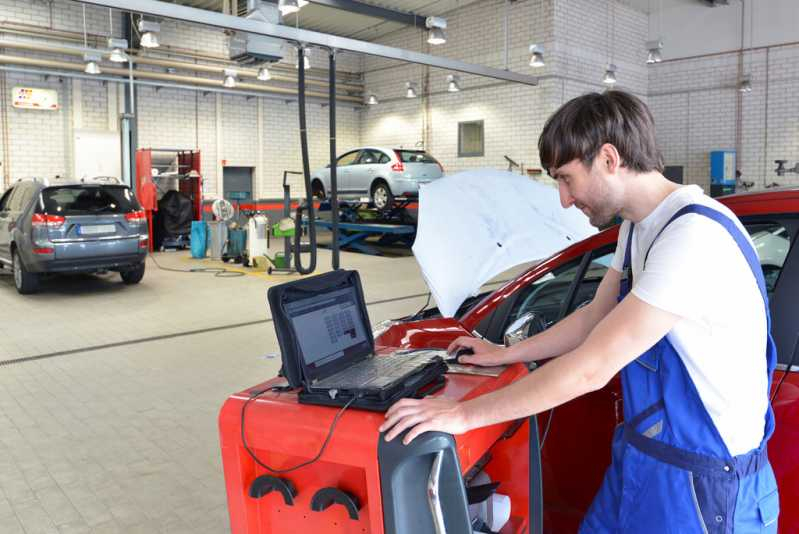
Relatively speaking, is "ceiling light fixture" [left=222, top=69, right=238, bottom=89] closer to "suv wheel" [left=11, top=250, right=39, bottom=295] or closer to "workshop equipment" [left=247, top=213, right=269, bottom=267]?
"workshop equipment" [left=247, top=213, right=269, bottom=267]

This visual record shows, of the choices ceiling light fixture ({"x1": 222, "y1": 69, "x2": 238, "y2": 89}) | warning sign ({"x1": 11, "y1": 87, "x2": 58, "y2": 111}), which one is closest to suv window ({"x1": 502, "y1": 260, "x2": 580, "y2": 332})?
ceiling light fixture ({"x1": 222, "y1": 69, "x2": 238, "y2": 89})

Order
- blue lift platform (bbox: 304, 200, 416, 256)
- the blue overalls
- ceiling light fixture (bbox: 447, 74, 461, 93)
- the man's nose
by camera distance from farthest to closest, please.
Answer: ceiling light fixture (bbox: 447, 74, 461, 93) < blue lift platform (bbox: 304, 200, 416, 256) < the man's nose < the blue overalls

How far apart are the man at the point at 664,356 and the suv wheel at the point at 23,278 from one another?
949cm

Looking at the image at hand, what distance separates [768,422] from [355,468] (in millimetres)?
932

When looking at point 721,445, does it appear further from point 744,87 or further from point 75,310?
point 744,87

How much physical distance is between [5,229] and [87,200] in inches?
58.2

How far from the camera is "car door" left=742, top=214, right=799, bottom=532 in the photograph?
6.13ft

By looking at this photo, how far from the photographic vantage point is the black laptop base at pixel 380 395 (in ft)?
4.80

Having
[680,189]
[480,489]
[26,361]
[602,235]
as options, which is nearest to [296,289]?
[480,489]

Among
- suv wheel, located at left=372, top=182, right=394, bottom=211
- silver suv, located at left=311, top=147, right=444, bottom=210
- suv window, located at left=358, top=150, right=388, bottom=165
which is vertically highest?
suv window, located at left=358, top=150, right=388, bottom=165

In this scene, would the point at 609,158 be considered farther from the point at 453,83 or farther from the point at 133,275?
the point at 453,83

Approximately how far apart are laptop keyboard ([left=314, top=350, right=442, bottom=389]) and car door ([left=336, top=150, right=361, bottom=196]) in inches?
556

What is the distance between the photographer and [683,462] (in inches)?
57.1

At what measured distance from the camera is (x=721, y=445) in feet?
4.69
